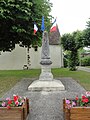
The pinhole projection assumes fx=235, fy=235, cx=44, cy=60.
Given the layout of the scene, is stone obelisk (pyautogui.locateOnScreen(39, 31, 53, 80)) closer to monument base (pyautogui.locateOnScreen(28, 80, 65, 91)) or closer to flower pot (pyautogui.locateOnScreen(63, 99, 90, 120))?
monument base (pyautogui.locateOnScreen(28, 80, 65, 91))

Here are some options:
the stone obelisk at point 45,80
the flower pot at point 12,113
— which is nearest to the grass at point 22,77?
the stone obelisk at point 45,80

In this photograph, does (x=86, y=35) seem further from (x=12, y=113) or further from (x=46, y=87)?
(x=12, y=113)

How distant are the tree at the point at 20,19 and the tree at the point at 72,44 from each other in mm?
7099

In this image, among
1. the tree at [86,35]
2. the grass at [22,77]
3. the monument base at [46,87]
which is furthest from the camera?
the tree at [86,35]

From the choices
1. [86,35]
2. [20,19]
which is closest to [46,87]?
[20,19]

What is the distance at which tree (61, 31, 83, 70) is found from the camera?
2439 centimetres

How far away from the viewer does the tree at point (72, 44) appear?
24.4m

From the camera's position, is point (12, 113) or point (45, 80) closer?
point (12, 113)

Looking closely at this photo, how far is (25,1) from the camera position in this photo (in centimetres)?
1547

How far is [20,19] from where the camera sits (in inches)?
618

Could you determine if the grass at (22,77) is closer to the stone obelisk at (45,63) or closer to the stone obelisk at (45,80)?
the stone obelisk at (45,80)

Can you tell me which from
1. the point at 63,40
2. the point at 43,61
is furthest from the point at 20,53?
the point at 43,61


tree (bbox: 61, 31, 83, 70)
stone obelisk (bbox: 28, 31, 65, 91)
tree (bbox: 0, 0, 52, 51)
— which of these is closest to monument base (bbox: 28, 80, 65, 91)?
stone obelisk (bbox: 28, 31, 65, 91)

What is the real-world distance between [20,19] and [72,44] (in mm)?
10866
